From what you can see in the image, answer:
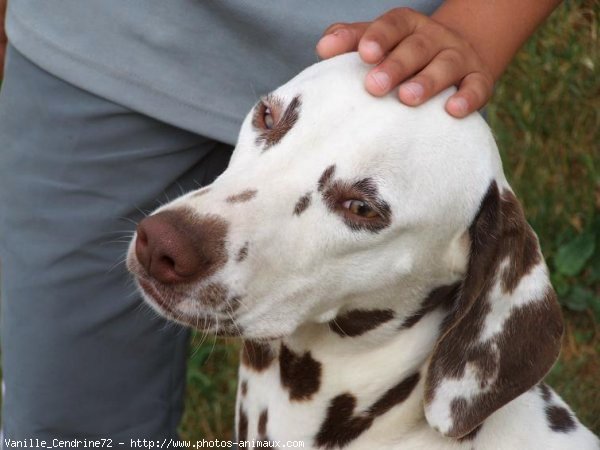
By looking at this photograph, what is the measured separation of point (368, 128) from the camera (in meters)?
2.80

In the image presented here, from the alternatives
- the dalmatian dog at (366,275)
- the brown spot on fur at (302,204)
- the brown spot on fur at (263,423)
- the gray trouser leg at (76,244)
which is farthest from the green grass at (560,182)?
the brown spot on fur at (302,204)

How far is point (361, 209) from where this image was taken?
284 centimetres

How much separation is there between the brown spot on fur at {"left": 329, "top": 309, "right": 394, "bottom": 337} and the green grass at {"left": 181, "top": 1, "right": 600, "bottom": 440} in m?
2.33

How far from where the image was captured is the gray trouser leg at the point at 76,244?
355 centimetres

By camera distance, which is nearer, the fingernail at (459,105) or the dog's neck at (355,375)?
the fingernail at (459,105)

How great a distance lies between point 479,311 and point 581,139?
3303 mm

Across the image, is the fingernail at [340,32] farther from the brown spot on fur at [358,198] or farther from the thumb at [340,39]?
the brown spot on fur at [358,198]

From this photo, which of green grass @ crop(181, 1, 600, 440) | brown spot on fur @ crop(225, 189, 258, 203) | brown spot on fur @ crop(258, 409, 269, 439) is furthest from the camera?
green grass @ crop(181, 1, 600, 440)

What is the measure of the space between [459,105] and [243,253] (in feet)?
2.44

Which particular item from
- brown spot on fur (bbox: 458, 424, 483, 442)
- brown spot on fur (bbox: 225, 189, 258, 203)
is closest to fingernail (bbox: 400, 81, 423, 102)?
brown spot on fur (bbox: 225, 189, 258, 203)

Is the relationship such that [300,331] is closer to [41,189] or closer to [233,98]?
[233,98]

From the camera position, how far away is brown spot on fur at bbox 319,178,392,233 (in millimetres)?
2787

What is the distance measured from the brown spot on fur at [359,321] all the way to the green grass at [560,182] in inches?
91.6

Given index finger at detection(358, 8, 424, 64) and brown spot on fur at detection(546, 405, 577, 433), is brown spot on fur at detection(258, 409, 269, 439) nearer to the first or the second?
brown spot on fur at detection(546, 405, 577, 433)
